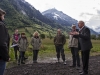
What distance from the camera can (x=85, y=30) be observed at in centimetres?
1202

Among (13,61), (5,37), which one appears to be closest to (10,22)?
(13,61)

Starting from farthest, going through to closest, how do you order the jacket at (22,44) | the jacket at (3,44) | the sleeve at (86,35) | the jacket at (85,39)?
the jacket at (22,44)
the jacket at (85,39)
the sleeve at (86,35)
the jacket at (3,44)

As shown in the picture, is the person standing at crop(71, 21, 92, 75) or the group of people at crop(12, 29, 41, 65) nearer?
the person standing at crop(71, 21, 92, 75)

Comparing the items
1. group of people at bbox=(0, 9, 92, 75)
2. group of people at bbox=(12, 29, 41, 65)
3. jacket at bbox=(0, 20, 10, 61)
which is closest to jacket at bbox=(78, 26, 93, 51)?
group of people at bbox=(0, 9, 92, 75)

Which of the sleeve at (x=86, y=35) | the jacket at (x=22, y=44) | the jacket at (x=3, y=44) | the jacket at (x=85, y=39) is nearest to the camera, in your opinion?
the jacket at (x=3, y=44)

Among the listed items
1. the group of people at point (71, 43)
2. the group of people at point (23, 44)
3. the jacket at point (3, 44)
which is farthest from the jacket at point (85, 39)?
the group of people at point (23, 44)

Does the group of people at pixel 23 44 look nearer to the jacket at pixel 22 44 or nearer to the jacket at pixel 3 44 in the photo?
the jacket at pixel 22 44

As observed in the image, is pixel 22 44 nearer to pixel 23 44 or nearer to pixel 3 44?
pixel 23 44

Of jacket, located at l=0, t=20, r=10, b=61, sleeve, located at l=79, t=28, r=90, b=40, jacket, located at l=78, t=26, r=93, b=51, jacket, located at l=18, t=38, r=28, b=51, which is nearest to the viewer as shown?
jacket, located at l=0, t=20, r=10, b=61

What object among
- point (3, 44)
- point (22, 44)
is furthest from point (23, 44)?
point (3, 44)

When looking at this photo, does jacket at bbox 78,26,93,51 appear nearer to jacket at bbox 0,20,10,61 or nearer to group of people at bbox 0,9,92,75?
group of people at bbox 0,9,92,75

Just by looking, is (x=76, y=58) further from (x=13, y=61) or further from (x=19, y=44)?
(x=13, y=61)

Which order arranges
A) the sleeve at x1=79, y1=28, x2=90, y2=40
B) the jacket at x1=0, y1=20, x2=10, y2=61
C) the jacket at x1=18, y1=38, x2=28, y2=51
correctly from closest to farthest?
the jacket at x1=0, y1=20, x2=10, y2=61, the sleeve at x1=79, y1=28, x2=90, y2=40, the jacket at x1=18, y1=38, x2=28, y2=51

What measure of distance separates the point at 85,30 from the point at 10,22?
627 feet
